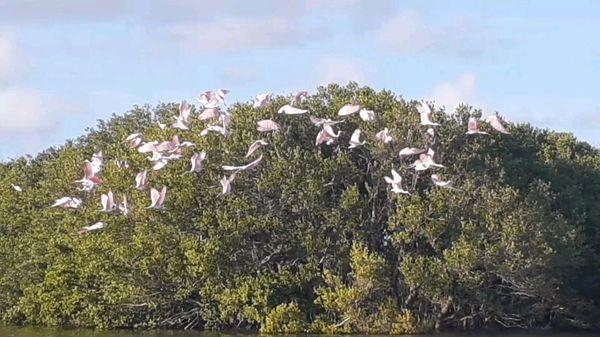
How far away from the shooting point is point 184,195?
35.2 meters

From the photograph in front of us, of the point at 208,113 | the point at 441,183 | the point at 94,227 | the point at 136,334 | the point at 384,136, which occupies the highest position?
the point at 208,113

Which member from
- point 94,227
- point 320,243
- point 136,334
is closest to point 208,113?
point 94,227

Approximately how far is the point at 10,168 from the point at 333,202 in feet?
65.9

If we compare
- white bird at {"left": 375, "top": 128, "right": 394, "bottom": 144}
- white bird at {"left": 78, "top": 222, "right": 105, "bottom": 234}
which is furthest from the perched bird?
white bird at {"left": 78, "top": 222, "right": 105, "bottom": 234}

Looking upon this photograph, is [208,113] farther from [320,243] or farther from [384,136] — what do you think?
[320,243]

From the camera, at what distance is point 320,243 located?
3491cm

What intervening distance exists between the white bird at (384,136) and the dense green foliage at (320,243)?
618 mm

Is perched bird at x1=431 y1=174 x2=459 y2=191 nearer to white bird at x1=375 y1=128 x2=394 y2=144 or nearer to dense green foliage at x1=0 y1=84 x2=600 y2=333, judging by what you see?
dense green foliage at x1=0 y1=84 x2=600 y2=333

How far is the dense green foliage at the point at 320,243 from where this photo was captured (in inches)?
1353

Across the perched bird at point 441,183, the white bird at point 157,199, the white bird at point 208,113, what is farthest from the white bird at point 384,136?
the white bird at point 157,199

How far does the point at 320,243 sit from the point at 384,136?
15.2ft

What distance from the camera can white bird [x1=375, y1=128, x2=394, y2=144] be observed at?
31.9 metres

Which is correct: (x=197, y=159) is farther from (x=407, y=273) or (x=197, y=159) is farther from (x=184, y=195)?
(x=407, y=273)

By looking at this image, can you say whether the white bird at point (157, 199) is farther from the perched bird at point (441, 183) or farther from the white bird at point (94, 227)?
the perched bird at point (441, 183)
